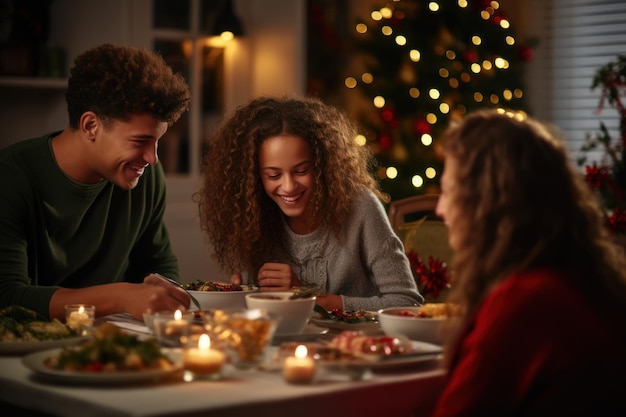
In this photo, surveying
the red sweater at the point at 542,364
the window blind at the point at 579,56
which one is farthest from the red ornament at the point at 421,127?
the red sweater at the point at 542,364

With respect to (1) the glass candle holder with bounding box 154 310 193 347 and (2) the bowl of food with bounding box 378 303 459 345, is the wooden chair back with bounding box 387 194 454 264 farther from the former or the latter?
(1) the glass candle holder with bounding box 154 310 193 347

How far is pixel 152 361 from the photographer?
1.63m

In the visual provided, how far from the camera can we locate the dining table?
1464 mm

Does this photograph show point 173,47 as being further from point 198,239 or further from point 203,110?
point 198,239

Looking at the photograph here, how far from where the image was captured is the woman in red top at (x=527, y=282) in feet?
4.72

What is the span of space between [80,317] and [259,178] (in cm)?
86

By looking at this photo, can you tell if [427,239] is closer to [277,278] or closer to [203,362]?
[277,278]

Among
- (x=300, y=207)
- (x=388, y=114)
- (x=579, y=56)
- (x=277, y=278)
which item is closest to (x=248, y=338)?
(x=277, y=278)

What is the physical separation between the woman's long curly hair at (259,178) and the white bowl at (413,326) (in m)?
0.80

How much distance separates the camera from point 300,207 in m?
2.68

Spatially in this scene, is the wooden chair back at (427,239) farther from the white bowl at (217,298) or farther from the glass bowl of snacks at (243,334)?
the glass bowl of snacks at (243,334)

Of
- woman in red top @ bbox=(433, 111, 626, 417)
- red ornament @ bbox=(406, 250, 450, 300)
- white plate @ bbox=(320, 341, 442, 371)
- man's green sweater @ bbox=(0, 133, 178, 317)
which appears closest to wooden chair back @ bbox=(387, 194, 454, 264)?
red ornament @ bbox=(406, 250, 450, 300)

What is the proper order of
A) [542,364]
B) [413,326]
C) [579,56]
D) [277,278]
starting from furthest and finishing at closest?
[579,56], [277,278], [413,326], [542,364]

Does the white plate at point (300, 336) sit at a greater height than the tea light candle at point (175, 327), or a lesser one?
lesser
